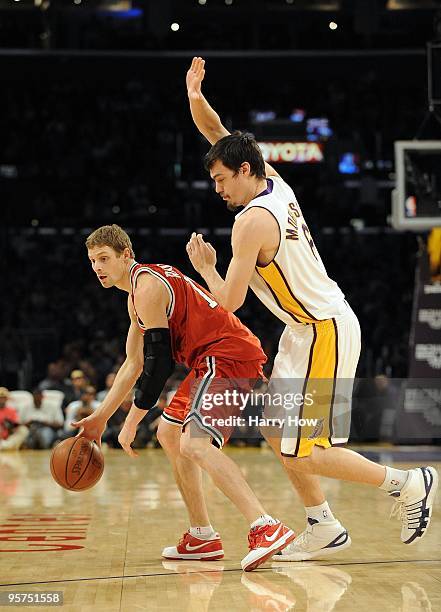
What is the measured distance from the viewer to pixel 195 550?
16.0ft

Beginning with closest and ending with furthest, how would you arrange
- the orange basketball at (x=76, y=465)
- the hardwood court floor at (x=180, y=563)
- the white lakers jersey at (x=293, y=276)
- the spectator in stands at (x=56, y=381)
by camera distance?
the hardwood court floor at (x=180, y=563), the white lakers jersey at (x=293, y=276), the orange basketball at (x=76, y=465), the spectator in stands at (x=56, y=381)

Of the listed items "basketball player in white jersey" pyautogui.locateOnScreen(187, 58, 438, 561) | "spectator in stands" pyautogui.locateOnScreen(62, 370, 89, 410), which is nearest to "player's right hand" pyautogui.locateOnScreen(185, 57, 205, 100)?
"basketball player in white jersey" pyautogui.locateOnScreen(187, 58, 438, 561)

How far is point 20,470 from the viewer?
33.9 ft

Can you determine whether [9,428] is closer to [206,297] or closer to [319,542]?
[206,297]

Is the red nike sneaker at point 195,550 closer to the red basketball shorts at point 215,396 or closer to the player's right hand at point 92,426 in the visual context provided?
the red basketball shorts at point 215,396

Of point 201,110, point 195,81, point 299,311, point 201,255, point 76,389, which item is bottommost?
point 76,389

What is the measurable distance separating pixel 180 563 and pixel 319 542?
0.71 meters

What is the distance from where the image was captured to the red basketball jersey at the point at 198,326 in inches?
193

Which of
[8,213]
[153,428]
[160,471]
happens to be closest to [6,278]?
[8,213]

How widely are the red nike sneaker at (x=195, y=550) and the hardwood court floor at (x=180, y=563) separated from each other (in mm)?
97

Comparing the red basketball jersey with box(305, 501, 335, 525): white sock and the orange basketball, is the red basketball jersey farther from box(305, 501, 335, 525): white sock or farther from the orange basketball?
box(305, 501, 335, 525): white sock

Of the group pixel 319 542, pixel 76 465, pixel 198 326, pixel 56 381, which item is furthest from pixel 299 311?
pixel 56 381

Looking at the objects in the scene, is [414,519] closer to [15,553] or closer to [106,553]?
[106,553]

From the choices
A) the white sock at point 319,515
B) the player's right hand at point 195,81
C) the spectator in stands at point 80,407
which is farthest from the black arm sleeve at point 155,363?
the spectator in stands at point 80,407
